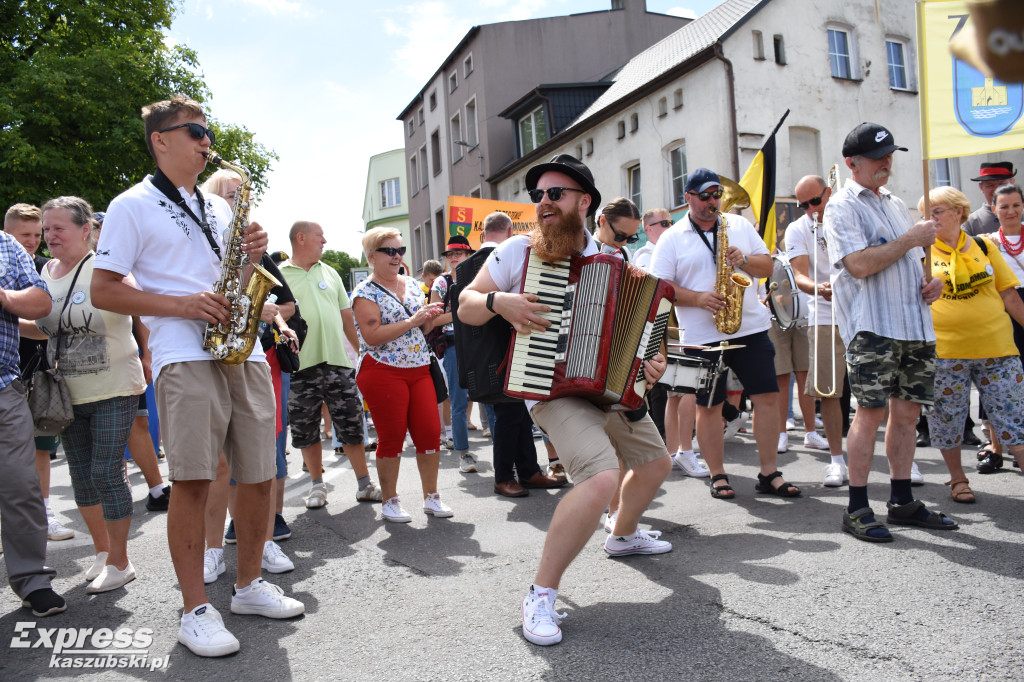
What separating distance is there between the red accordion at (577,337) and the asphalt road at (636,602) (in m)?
0.99

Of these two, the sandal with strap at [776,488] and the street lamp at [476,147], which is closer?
the sandal with strap at [776,488]

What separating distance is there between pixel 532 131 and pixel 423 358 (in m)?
25.8

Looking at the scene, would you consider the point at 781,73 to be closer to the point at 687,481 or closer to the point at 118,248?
the point at 687,481

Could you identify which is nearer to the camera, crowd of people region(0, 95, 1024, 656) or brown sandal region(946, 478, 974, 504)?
crowd of people region(0, 95, 1024, 656)

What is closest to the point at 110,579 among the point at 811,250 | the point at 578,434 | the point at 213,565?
the point at 213,565

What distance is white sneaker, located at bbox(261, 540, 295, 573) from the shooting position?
14.2ft

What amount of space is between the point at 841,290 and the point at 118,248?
3807 millimetres

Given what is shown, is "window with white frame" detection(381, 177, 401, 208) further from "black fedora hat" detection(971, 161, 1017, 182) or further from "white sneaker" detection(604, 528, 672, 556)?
"white sneaker" detection(604, 528, 672, 556)

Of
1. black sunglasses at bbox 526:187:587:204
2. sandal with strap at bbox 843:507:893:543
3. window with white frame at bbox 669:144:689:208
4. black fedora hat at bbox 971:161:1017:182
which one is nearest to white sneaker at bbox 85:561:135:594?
black sunglasses at bbox 526:187:587:204

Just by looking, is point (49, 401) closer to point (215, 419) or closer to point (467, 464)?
point (215, 419)

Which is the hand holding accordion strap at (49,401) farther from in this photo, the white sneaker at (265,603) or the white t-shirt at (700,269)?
the white t-shirt at (700,269)

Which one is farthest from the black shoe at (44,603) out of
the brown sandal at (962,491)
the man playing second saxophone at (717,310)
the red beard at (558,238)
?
the brown sandal at (962,491)

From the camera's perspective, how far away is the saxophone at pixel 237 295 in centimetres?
326

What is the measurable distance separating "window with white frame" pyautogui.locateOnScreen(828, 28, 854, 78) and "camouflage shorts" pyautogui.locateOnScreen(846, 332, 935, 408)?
1988 cm
